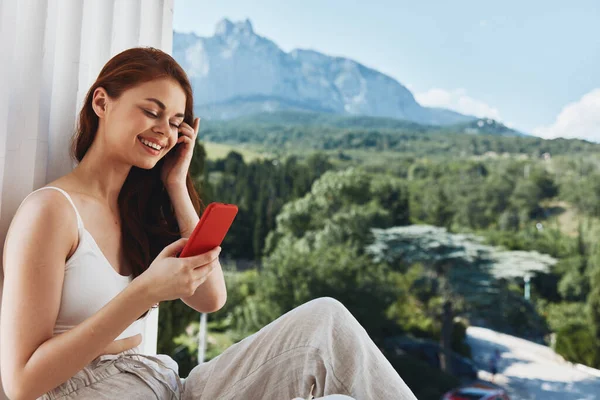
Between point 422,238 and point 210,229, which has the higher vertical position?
point 210,229

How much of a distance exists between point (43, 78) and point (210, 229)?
51cm

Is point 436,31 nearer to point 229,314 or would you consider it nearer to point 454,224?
point 454,224

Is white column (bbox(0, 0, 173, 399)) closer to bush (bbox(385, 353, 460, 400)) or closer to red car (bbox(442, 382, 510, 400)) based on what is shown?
bush (bbox(385, 353, 460, 400))

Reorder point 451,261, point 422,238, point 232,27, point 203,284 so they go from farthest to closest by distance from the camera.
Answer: point 232,27 < point 422,238 < point 451,261 < point 203,284


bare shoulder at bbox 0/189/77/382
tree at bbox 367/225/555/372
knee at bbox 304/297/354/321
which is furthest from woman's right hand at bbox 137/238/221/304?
tree at bbox 367/225/555/372

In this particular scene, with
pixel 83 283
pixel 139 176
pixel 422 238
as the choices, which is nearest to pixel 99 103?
pixel 139 176

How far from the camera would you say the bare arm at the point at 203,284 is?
1.23 m

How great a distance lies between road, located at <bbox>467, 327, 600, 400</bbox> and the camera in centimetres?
665

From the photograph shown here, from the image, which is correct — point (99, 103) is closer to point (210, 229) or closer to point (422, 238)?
point (210, 229)

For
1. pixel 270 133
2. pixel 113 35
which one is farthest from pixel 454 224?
pixel 113 35

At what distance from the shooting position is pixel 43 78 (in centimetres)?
114

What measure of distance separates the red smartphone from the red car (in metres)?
6.82

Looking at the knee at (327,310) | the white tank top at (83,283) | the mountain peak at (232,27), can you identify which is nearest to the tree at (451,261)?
the mountain peak at (232,27)

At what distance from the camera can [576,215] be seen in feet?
22.1
